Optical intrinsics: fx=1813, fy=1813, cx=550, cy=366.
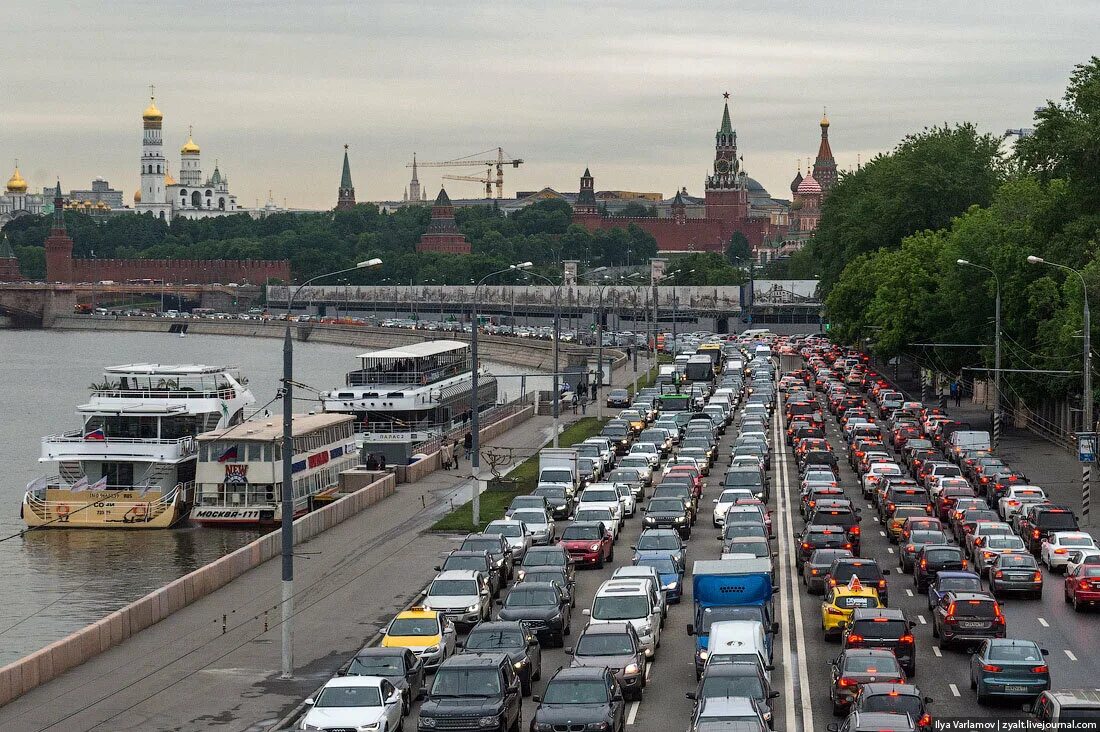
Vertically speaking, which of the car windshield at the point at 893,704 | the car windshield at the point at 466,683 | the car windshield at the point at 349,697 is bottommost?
the car windshield at the point at 349,697

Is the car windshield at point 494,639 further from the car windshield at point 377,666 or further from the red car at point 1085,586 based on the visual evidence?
the red car at point 1085,586

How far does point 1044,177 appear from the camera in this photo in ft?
255

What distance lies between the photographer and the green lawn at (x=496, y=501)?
172 feet

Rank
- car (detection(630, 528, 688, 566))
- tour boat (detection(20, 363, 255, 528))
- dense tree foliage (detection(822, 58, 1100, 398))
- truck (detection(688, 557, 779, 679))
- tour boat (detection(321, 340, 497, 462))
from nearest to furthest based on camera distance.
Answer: truck (detection(688, 557, 779, 679)) < car (detection(630, 528, 688, 566)) < tour boat (detection(20, 363, 255, 528)) < dense tree foliage (detection(822, 58, 1100, 398)) < tour boat (detection(321, 340, 497, 462))

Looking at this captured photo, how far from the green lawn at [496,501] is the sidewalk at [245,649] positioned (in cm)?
109

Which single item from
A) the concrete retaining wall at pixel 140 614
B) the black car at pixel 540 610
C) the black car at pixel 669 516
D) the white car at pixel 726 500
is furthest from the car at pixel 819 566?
the concrete retaining wall at pixel 140 614

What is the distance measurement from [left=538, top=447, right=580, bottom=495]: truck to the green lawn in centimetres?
147

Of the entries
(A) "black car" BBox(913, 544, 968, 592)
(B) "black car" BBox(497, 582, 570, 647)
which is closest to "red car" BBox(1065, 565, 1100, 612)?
(A) "black car" BBox(913, 544, 968, 592)

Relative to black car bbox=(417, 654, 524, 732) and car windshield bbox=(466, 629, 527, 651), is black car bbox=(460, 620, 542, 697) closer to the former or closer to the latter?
car windshield bbox=(466, 629, 527, 651)

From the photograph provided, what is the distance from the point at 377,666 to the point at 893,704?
28.6 feet

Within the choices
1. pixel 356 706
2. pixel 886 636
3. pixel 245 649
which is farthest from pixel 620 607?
pixel 356 706

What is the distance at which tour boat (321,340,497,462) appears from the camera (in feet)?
267

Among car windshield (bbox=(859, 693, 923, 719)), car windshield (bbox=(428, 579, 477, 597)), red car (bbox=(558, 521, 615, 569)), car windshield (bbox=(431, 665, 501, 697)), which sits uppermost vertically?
car windshield (bbox=(859, 693, 923, 719))

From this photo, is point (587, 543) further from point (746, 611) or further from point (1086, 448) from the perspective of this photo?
point (1086, 448)
